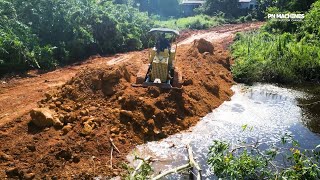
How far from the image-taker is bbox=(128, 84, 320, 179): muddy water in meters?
10.5

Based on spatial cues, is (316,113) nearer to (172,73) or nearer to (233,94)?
(233,94)

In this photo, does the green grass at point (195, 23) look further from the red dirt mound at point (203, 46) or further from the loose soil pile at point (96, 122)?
the loose soil pile at point (96, 122)

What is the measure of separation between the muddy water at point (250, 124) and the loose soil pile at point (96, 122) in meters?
0.55

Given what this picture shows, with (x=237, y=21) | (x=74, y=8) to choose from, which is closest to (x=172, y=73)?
(x=74, y=8)

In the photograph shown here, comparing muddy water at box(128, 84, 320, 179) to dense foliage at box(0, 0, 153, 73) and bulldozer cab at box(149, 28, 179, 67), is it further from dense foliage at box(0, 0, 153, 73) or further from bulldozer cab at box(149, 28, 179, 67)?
dense foliage at box(0, 0, 153, 73)

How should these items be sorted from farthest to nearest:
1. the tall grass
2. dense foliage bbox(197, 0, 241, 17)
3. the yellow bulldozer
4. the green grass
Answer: dense foliage bbox(197, 0, 241, 17) → the green grass → the tall grass → the yellow bulldozer

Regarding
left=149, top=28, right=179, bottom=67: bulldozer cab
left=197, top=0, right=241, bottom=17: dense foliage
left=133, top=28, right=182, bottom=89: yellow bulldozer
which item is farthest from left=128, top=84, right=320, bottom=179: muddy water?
left=197, top=0, right=241, bottom=17: dense foliage

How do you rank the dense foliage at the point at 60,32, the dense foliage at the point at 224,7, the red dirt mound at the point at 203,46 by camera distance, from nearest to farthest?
the dense foliage at the point at 60,32 < the red dirt mound at the point at 203,46 < the dense foliage at the point at 224,7

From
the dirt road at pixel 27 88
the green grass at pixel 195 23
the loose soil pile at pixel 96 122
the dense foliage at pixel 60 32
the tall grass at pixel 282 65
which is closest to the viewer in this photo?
the loose soil pile at pixel 96 122

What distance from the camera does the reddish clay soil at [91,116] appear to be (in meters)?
9.24

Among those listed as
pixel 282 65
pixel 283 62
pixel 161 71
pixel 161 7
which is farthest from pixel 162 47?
pixel 161 7

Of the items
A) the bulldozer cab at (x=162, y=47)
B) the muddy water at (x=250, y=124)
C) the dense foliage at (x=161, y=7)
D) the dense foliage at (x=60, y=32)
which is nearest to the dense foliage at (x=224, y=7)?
the dense foliage at (x=161, y=7)

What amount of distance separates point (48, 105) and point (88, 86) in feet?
5.68

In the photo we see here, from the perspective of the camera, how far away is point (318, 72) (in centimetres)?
1795
